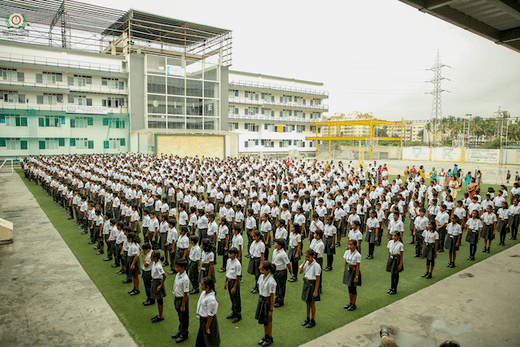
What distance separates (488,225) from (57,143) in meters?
36.8

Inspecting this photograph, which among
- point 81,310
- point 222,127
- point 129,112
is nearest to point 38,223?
point 81,310

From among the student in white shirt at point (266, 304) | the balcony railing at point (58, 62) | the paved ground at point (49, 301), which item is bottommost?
the paved ground at point (49, 301)

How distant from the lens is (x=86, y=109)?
3400 centimetres

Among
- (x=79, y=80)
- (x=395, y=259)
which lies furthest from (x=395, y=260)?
(x=79, y=80)

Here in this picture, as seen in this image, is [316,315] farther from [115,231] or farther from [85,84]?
[85,84]

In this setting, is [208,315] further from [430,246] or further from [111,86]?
[111,86]

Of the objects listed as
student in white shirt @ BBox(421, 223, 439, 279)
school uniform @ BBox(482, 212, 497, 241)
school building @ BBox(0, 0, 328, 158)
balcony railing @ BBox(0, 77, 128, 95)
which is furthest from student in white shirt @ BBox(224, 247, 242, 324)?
balcony railing @ BBox(0, 77, 128, 95)

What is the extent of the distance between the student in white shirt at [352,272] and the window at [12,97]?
1456 inches

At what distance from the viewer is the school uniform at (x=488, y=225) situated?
8.91m

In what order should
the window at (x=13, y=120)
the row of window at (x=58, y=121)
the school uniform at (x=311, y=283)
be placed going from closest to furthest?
the school uniform at (x=311, y=283) → the window at (x=13, y=120) → the row of window at (x=58, y=121)

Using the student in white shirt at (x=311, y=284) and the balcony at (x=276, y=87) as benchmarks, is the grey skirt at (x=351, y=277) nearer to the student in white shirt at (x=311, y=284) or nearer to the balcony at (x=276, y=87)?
the student in white shirt at (x=311, y=284)

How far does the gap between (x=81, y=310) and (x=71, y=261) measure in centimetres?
280

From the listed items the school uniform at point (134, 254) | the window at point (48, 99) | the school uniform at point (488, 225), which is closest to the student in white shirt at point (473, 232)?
the school uniform at point (488, 225)

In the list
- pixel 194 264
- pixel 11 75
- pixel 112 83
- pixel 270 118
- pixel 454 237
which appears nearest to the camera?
pixel 194 264
